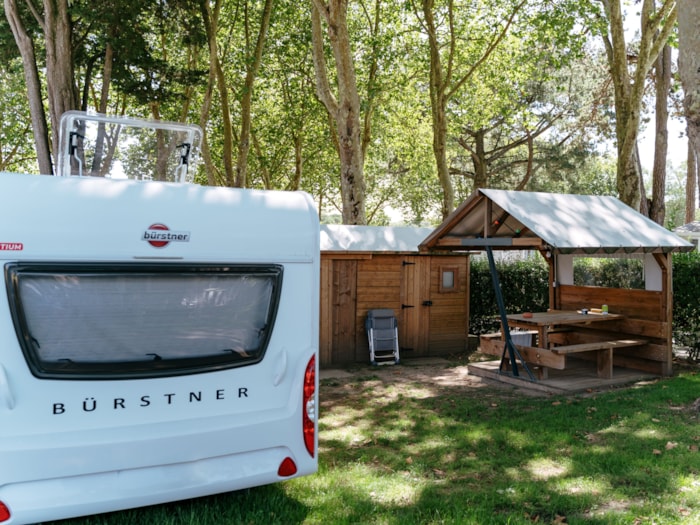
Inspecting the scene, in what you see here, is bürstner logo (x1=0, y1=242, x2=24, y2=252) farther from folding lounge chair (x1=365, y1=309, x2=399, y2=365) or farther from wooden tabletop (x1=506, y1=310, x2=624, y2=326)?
folding lounge chair (x1=365, y1=309, x2=399, y2=365)

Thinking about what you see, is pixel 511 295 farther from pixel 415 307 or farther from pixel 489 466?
pixel 489 466

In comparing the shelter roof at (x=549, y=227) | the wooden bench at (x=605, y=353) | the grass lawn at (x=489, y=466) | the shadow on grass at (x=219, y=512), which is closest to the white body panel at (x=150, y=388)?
the shadow on grass at (x=219, y=512)

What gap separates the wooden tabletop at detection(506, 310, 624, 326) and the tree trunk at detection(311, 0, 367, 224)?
5.44 m

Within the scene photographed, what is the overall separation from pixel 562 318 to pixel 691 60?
13.6 ft

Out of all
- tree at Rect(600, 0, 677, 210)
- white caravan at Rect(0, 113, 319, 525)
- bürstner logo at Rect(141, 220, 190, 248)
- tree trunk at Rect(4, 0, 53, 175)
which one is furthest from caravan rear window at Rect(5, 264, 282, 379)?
tree at Rect(600, 0, 677, 210)

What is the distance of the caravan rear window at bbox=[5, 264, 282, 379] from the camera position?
3633 mm

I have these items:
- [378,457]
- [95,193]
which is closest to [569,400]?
[378,457]

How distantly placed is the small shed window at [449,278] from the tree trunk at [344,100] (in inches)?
109

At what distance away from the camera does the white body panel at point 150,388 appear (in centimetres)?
351

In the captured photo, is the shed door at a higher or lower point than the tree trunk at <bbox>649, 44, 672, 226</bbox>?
lower

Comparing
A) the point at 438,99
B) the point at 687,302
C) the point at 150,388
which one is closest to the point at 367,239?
the point at 687,302

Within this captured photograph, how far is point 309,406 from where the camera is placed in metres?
4.39

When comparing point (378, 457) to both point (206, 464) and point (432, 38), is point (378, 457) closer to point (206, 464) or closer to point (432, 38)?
point (206, 464)

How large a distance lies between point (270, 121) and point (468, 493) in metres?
23.0
